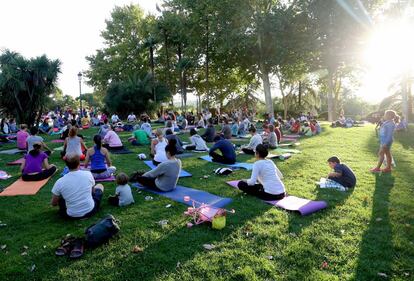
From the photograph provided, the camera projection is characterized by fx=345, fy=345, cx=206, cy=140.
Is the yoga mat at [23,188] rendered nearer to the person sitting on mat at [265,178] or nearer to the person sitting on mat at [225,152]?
the person sitting on mat at [265,178]

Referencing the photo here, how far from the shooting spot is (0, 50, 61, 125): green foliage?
24300 millimetres

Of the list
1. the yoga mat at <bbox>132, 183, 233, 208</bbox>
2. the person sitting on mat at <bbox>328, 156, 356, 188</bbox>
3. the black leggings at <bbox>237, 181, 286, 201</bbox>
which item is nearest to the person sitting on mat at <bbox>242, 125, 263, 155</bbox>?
the person sitting on mat at <bbox>328, 156, 356, 188</bbox>

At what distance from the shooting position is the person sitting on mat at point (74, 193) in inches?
231

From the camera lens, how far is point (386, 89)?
3734 centimetres

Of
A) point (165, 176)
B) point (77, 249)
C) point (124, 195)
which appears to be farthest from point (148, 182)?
point (77, 249)

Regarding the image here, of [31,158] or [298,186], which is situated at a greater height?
[31,158]

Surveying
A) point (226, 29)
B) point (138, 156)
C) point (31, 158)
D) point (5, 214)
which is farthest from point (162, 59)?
point (5, 214)

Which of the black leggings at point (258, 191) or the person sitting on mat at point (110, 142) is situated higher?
the person sitting on mat at point (110, 142)

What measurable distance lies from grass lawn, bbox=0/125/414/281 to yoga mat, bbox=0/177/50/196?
35 centimetres

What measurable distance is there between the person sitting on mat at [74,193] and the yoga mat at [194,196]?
183 centimetres

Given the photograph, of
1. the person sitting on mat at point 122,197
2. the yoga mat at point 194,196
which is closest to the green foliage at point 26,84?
the yoga mat at point 194,196

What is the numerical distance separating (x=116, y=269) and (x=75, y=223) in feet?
6.24

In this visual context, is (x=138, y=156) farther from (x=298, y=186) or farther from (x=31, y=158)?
(x=298, y=186)

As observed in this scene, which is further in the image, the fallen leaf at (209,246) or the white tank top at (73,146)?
the white tank top at (73,146)
